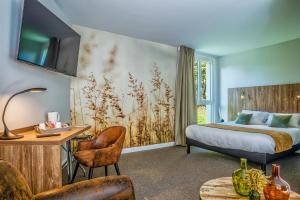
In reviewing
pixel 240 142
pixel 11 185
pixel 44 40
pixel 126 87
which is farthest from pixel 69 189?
pixel 126 87

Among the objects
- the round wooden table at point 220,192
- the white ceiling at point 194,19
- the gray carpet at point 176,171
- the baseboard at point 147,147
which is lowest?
the gray carpet at point 176,171

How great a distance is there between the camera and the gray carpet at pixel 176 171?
261cm

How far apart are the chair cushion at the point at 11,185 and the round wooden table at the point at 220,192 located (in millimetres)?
1219

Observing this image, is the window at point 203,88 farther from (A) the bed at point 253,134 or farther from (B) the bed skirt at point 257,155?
(B) the bed skirt at point 257,155

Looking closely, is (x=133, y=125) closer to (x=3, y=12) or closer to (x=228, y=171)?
(x=228, y=171)

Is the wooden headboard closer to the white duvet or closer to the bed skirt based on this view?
the white duvet

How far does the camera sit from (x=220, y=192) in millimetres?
1636

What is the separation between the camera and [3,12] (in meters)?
1.90

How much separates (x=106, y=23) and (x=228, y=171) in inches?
134

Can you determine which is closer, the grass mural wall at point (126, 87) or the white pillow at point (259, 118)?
the grass mural wall at point (126, 87)

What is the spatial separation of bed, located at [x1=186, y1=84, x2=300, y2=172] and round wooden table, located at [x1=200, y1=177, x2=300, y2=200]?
5.44ft

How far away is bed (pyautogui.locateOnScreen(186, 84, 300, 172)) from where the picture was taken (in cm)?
320

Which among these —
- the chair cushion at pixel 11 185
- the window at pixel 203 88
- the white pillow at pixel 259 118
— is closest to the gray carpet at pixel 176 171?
the white pillow at pixel 259 118

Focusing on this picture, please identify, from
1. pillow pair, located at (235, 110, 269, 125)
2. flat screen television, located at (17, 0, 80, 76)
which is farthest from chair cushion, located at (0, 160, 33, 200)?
pillow pair, located at (235, 110, 269, 125)
